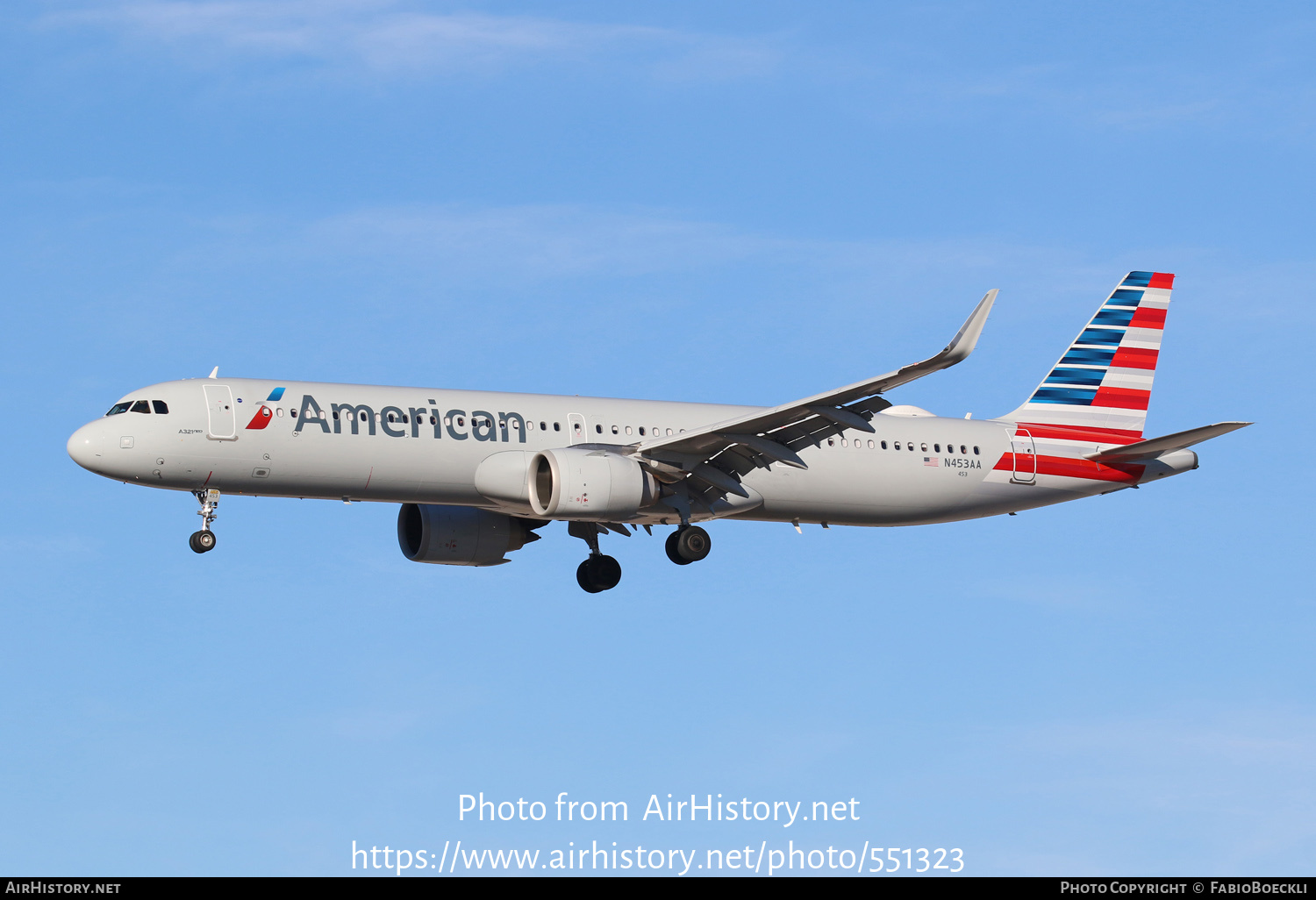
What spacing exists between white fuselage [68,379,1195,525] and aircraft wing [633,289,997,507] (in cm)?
118

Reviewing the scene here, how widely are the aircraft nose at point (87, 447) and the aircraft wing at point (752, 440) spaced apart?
12.3 m

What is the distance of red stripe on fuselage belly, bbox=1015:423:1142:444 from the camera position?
162ft

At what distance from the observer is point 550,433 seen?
43906 millimetres

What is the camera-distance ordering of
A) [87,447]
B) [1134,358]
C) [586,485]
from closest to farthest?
[87,447], [586,485], [1134,358]

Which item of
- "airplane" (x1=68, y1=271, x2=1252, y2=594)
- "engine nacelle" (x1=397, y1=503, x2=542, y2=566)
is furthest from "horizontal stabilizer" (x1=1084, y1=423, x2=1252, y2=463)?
"engine nacelle" (x1=397, y1=503, x2=542, y2=566)

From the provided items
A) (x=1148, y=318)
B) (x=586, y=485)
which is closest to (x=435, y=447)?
(x=586, y=485)

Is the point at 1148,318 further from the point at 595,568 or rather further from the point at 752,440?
the point at 595,568

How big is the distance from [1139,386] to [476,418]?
19444 mm

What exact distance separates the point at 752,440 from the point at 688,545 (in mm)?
3720

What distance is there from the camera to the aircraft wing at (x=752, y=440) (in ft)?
133

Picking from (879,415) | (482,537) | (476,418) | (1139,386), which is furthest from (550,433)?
(1139,386)

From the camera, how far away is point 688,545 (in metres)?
44.9

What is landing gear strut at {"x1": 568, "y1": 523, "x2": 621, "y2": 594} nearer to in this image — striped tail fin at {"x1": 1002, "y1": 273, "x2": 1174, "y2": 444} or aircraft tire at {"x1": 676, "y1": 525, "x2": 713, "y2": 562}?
aircraft tire at {"x1": 676, "y1": 525, "x2": 713, "y2": 562}

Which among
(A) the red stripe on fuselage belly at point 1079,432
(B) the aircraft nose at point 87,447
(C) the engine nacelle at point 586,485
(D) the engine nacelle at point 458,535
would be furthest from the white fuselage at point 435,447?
(D) the engine nacelle at point 458,535
